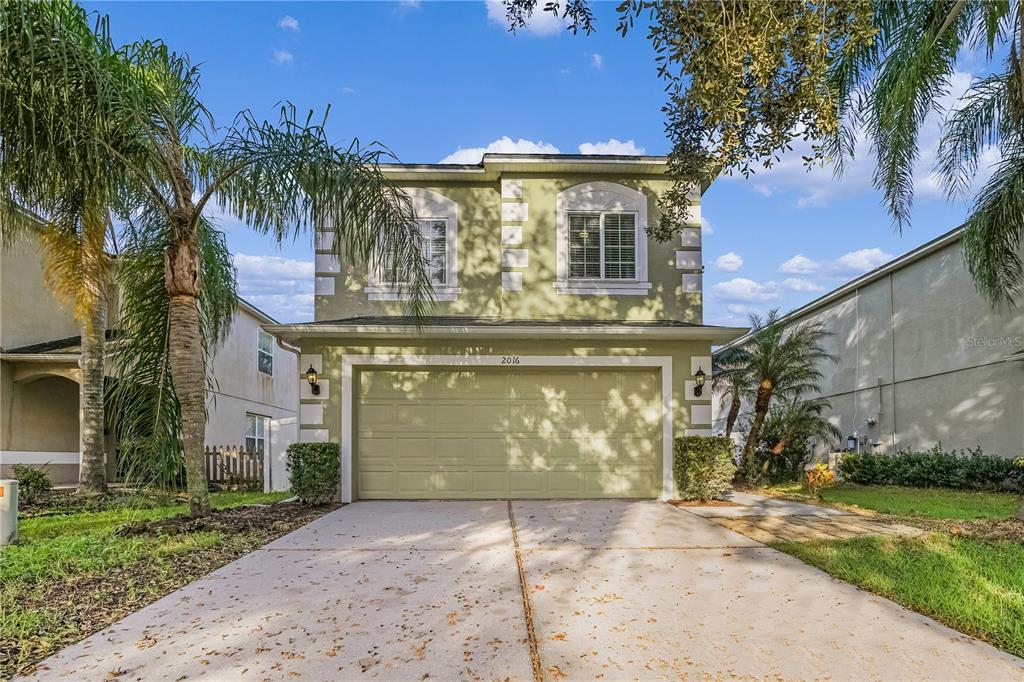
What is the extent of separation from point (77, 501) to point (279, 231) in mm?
6779

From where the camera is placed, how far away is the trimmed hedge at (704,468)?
10328mm

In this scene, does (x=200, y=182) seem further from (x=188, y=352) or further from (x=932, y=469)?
(x=932, y=469)

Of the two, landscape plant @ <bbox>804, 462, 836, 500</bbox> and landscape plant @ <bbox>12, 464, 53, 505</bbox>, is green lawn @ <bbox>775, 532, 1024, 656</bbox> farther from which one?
landscape plant @ <bbox>12, 464, 53, 505</bbox>

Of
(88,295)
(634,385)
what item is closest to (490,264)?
(634,385)

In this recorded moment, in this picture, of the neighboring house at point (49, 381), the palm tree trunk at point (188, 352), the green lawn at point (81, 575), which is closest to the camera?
the green lawn at point (81, 575)

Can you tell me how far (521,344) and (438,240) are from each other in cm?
266

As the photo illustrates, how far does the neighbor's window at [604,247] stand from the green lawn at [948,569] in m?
5.87

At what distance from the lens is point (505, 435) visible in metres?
10.8

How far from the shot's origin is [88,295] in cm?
1045

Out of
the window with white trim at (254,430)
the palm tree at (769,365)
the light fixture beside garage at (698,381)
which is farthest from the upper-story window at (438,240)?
the window with white trim at (254,430)

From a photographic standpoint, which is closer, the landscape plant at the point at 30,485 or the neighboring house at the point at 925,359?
the landscape plant at the point at 30,485

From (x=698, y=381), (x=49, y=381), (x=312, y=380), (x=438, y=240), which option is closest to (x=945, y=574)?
(x=698, y=381)

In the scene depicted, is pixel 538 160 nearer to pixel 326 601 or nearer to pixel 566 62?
pixel 566 62

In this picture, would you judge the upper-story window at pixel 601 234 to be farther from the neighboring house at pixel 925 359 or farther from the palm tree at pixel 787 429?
the palm tree at pixel 787 429
